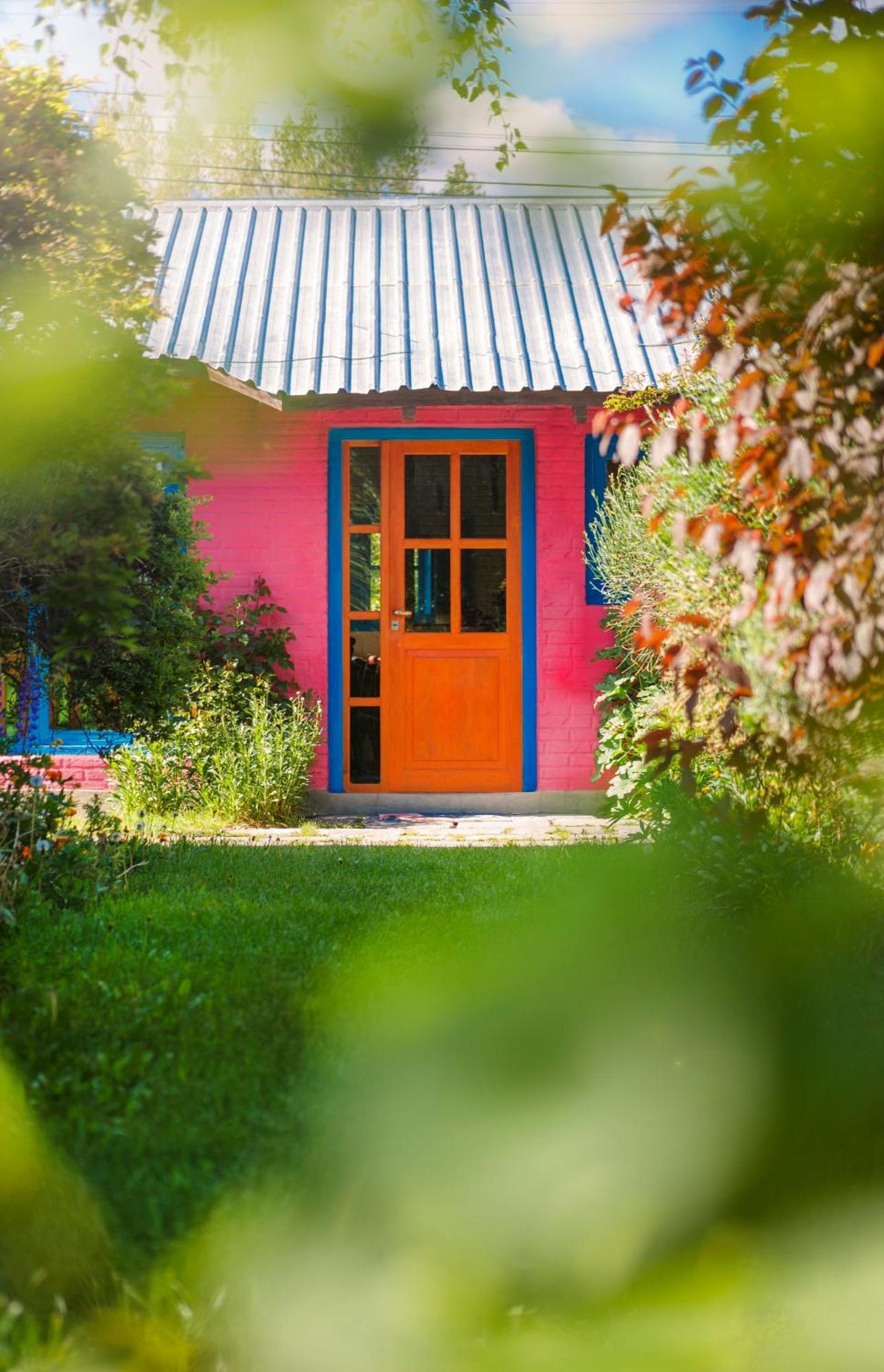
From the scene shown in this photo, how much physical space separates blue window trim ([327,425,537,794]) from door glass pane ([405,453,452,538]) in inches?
6.4

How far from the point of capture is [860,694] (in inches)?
103

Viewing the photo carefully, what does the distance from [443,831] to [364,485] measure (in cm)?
268

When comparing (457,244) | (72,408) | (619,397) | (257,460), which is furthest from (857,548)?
(457,244)

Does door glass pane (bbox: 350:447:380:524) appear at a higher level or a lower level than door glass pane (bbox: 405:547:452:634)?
higher

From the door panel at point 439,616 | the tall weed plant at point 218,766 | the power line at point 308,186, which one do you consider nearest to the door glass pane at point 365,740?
the door panel at point 439,616

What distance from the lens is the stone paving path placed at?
6664 millimetres

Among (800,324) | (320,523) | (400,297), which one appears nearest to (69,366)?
(800,324)

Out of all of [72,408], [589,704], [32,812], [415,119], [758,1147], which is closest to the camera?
[758,1147]

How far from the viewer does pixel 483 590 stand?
8.58 metres

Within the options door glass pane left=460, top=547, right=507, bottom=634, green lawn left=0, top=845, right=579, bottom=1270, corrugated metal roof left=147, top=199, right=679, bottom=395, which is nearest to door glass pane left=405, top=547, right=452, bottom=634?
door glass pane left=460, top=547, right=507, bottom=634

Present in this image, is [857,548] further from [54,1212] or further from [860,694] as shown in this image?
Answer: [54,1212]

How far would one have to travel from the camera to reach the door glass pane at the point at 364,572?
859 centimetres

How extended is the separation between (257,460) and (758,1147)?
6448mm

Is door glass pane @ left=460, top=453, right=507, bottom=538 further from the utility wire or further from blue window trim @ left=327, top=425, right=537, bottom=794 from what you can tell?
the utility wire
